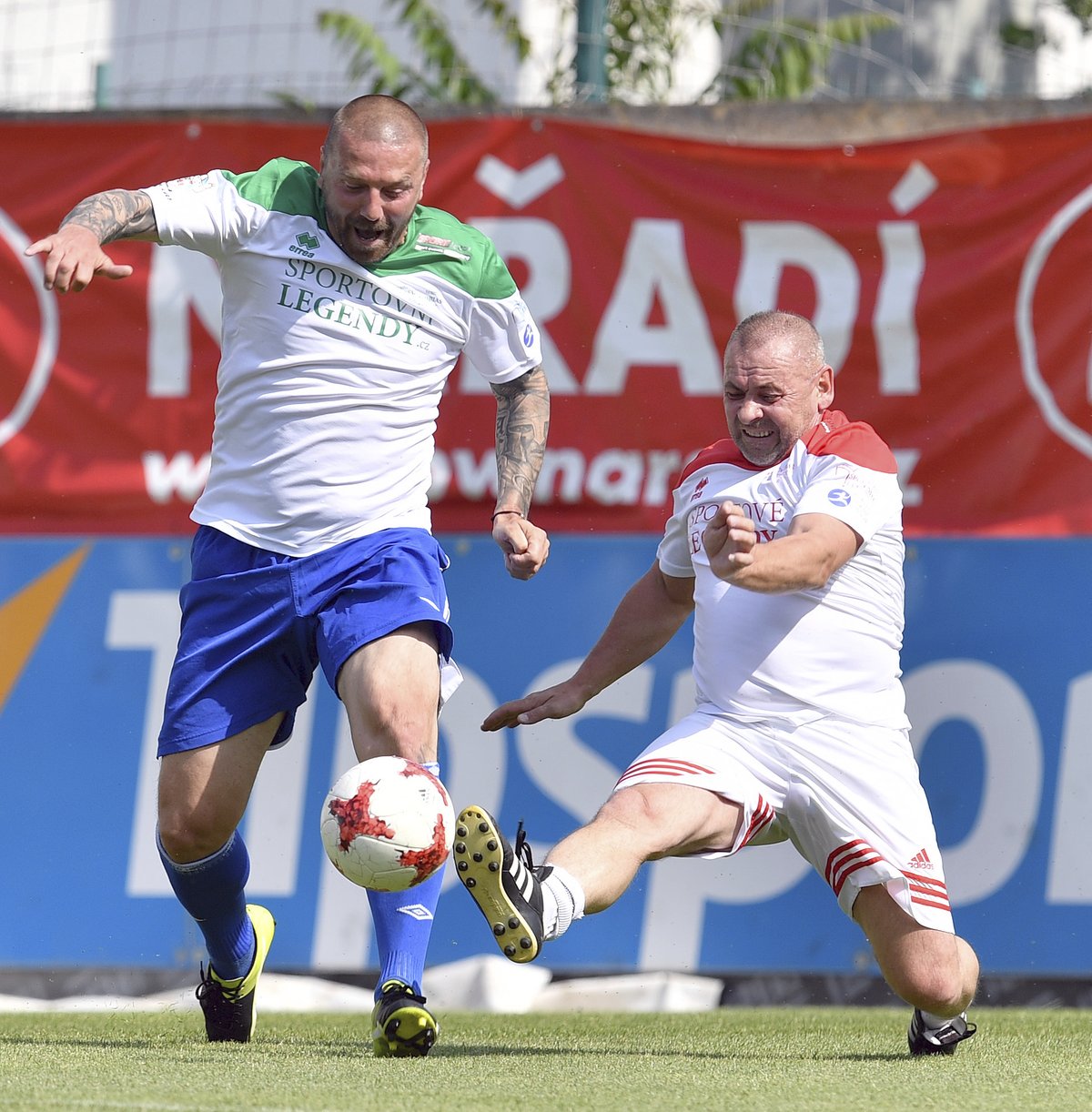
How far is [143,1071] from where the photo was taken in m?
3.79

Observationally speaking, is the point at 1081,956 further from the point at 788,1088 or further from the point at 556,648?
the point at 788,1088

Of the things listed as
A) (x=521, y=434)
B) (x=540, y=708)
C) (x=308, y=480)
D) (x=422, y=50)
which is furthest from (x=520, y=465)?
(x=422, y=50)

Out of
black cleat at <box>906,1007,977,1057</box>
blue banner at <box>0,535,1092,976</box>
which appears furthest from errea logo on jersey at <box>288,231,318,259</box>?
black cleat at <box>906,1007,977,1057</box>

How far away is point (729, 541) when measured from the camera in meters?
3.71

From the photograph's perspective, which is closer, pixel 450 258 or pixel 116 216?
pixel 116 216

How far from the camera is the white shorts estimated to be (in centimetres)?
420

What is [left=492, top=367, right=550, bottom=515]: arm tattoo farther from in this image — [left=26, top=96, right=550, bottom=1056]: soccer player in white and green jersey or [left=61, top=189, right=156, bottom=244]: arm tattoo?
[left=61, top=189, right=156, bottom=244]: arm tattoo

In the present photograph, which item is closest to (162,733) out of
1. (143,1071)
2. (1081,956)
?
(143,1071)

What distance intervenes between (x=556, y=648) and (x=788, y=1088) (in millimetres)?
3058

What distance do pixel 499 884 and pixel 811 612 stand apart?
1197 millimetres

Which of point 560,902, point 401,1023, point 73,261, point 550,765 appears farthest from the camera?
point 550,765

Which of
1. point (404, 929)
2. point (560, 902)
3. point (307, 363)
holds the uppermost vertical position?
point (307, 363)

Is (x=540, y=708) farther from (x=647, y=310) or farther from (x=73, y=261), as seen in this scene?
(x=647, y=310)

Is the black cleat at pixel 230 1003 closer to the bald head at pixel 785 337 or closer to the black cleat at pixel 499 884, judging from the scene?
the black cleat at pixel 499 884
